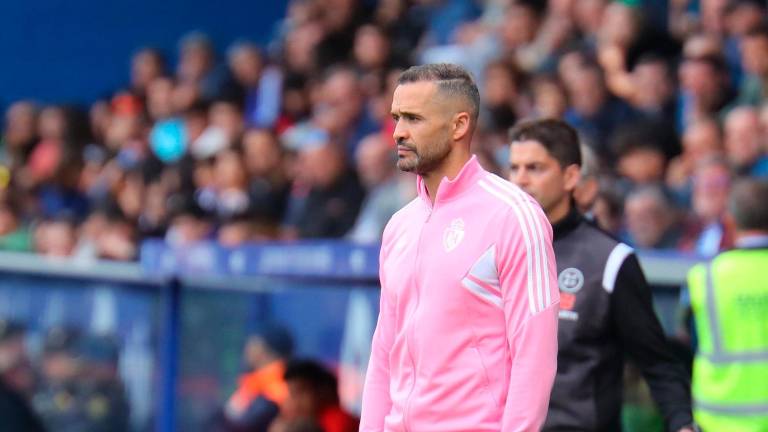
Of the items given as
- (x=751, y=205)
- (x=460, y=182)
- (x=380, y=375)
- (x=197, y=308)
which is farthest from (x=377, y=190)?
(x=460, y=182)

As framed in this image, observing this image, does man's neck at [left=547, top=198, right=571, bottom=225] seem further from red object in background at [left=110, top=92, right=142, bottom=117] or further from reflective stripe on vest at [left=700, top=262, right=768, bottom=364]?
red object in background at [left=110, top=92, right=142, bottom=117]

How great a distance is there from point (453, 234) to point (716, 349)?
1.43 m

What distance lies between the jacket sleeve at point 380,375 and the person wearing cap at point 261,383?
10.1ft

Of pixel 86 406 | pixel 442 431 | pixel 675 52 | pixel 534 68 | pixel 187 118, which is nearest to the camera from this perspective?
pixel 442 431

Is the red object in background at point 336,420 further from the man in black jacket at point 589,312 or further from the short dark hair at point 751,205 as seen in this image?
the short dark hair at point 751,205

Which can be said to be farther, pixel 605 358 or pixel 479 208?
pixel 605 358

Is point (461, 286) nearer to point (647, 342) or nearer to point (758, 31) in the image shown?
point (647, 342)

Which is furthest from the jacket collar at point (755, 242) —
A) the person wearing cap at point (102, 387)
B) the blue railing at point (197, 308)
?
the person wearing cap at point (102, 387)

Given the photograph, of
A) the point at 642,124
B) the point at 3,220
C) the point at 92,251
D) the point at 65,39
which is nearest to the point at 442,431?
the point at 642,124

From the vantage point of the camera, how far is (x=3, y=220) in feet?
36.7

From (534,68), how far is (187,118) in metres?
4.00

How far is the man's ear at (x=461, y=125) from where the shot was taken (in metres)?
3.41

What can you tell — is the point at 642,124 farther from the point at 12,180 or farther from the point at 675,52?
the point at 12,180

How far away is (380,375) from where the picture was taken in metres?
3.66
